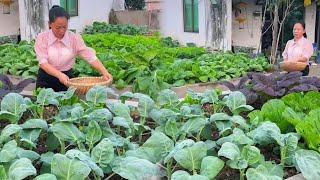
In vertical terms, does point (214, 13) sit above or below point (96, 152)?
above

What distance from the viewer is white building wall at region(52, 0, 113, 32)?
15469 mm

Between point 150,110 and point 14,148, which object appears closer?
point 14,148

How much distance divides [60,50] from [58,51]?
0.02 m

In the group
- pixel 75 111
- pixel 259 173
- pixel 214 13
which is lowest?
pixel 259 173

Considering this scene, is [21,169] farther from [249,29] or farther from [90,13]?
[90,13]

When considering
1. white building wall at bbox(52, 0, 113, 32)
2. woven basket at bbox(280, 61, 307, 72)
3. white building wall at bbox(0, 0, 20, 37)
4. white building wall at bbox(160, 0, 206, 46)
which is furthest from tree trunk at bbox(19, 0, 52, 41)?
woven basket at bbox(280, 61, 307, 72)

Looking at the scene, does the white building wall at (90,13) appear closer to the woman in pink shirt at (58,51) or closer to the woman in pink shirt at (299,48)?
the woman in pink shirt at (299,48)

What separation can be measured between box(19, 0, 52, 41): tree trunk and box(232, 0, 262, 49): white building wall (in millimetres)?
5095

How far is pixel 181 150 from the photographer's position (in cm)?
281

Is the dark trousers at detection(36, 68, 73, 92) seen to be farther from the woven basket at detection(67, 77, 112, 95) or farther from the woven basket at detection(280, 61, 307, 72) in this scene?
the woven basket at detection(280, 61, 307, 72)

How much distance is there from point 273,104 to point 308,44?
3.82 m

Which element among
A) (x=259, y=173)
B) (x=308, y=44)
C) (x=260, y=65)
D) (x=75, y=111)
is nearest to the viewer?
(x=259, y=173)

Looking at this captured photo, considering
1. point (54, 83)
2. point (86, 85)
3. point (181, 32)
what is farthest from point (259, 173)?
point (181, 32)

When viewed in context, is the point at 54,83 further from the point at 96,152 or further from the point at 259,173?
the point at 259,173
